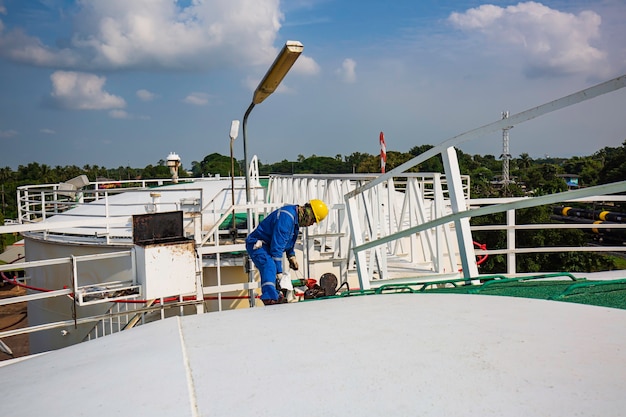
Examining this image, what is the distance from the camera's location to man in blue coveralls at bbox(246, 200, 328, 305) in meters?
5.48

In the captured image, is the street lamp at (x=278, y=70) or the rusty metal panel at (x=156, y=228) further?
the street lamp at (x=278, y=70)

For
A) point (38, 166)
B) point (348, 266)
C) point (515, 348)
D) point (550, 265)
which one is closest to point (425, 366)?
point (515, 348)

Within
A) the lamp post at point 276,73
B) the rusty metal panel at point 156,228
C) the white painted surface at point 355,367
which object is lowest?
Result: the white painted surface at point 355,367

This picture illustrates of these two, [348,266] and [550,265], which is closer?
[348,266]

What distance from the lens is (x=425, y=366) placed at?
1.71m

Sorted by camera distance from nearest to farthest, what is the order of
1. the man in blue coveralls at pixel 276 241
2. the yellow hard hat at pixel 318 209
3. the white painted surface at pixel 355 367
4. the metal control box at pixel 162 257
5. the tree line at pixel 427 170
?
the white painted surface at pixel 355 367, the metal control box at pixel 162 257, the man in blue coveralls at pixel 276 241, the yellow hard hat at pixel 318 209, the tree line at pixel 427 170

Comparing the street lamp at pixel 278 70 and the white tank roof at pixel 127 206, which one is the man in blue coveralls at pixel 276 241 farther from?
the white tank roof at pixel 127 206

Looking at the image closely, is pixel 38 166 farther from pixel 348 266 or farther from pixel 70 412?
pixel 70 412

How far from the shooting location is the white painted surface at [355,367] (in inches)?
58.2

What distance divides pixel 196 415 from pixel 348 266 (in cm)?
627

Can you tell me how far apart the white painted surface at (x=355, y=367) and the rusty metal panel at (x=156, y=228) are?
6.31 ft

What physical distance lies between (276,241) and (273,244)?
0.17 ft

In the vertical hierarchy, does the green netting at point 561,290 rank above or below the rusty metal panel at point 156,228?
below

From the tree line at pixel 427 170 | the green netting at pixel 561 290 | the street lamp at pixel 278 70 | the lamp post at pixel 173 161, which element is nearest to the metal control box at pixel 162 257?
the green netting at pixel 561 290
